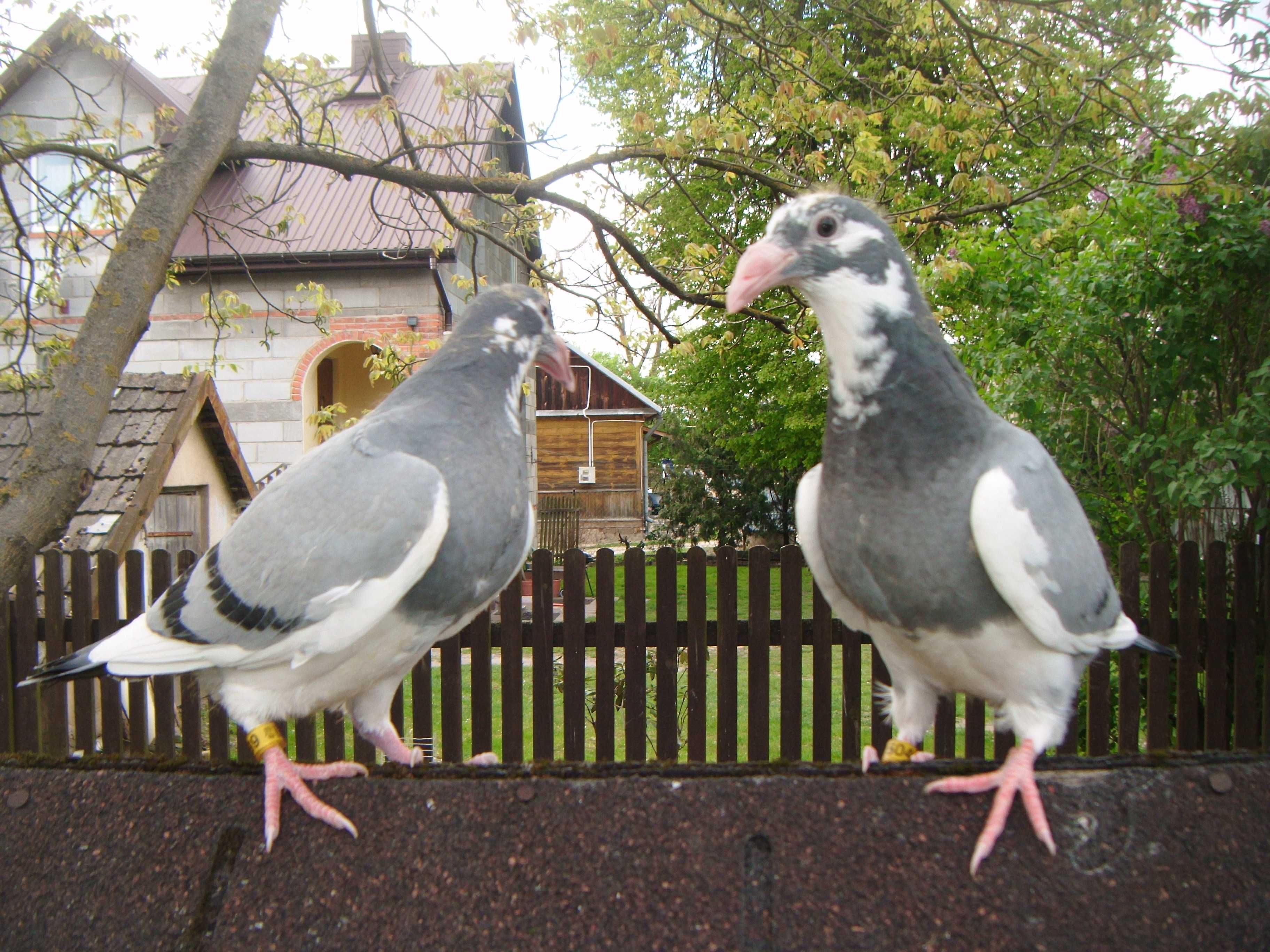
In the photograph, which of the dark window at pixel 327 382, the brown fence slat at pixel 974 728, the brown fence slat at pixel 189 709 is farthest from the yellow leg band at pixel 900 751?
the dark window at pixel 327 382

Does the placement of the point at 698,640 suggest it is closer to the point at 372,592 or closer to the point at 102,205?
the point at 372,592

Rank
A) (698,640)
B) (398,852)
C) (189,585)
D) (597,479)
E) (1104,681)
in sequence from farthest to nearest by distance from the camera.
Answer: (597,479)
(698,640)
(1104,681)
(189,585)
(398,852)

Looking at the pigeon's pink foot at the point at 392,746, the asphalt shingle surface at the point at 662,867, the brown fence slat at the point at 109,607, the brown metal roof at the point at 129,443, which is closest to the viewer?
the asphalt shingle surface at the point at 662,867

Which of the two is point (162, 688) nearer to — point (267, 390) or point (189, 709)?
point (189, 709)

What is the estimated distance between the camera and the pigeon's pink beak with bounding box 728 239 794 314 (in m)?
1.54

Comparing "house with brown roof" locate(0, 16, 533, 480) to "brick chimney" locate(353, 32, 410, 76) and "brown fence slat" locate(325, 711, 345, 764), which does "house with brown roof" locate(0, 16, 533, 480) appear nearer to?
"brick chimney" locate(353, 32, 410, 76)

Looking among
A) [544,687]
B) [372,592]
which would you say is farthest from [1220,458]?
[372,592]

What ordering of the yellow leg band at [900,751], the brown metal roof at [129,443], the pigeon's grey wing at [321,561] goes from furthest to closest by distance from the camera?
the brown metal roof at [129,443] < the yellow leg band at [900,751] < the pigeon's grey wing at [321,561]

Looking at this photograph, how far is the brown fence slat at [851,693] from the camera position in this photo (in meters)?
4.23

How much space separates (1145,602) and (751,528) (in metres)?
14.8

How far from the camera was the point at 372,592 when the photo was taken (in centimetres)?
152

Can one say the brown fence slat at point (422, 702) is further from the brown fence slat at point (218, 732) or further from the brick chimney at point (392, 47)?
the brick chimney at point (392, 47)

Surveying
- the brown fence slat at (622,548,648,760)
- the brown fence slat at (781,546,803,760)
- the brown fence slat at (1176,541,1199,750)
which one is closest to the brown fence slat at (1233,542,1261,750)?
the brown fence slat at (1176,541,1199,750)

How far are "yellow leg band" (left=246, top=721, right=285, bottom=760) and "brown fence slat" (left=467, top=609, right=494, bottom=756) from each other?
258cm
